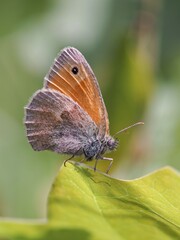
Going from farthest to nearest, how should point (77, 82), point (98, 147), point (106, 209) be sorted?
point (98, 147) → point (77, 82) → point (106, 209)

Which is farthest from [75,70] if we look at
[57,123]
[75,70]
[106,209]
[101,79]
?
[106,209]

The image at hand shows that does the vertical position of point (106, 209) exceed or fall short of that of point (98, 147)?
it exceeds it

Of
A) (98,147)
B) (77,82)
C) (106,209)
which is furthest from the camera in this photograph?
(98,147)

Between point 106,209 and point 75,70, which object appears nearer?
point 106,209

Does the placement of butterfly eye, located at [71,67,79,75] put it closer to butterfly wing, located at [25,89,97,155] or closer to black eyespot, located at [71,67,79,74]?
black eyespot, located at [71,67,79,74]

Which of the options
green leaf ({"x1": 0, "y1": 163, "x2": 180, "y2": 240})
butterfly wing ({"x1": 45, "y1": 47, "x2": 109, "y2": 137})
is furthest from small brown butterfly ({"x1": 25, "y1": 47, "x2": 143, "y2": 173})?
green leaf ({"x1": 0, "y1": 163, "x2": 180, "y2": 240})

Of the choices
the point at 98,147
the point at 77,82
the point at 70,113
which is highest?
the point at 77,82

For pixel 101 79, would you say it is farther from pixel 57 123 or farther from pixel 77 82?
pixel 57 123

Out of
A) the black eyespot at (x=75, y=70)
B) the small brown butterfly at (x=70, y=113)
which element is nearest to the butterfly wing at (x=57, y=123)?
the small brown butterfly at (x=70, y=113)
